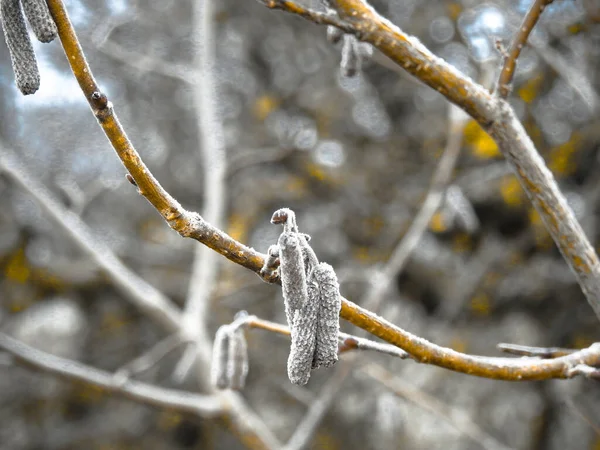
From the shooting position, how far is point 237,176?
3.92 m

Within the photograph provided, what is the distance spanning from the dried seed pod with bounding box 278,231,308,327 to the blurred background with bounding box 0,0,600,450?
7.29 ft

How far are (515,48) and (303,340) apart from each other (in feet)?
2.43

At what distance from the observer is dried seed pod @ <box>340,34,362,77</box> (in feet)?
3.86

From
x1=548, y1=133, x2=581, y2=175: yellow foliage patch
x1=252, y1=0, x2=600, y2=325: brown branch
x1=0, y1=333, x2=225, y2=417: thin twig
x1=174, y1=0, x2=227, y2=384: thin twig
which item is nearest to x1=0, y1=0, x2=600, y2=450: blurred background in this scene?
x1=548, y1=133, x2=581, y2=175: yellow foliage patch

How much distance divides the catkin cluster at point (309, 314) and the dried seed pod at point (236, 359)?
46 cm

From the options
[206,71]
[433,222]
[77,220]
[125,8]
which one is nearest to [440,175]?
[433,222]

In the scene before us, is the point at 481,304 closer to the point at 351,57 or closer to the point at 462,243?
the point at 462,243

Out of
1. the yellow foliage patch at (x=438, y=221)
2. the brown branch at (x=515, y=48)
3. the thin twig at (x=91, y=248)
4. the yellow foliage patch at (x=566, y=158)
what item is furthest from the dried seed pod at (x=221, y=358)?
the yellow foliage patch at (x=566, y=158)

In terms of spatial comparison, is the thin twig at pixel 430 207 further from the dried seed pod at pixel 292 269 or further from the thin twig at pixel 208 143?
the dried seed pod at pixel 292 269

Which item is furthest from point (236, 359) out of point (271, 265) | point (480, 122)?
point (480, 122)

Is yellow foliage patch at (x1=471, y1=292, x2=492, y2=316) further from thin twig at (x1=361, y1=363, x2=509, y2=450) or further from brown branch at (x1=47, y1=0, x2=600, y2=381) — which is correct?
brown branch at (x1=47, y1=0, x2=600, y2=381)

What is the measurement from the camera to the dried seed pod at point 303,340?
70 cm

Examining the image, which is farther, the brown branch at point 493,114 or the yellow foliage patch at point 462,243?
the yellow foliage patch at point 462,243

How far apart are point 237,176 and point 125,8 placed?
4.16 ft
